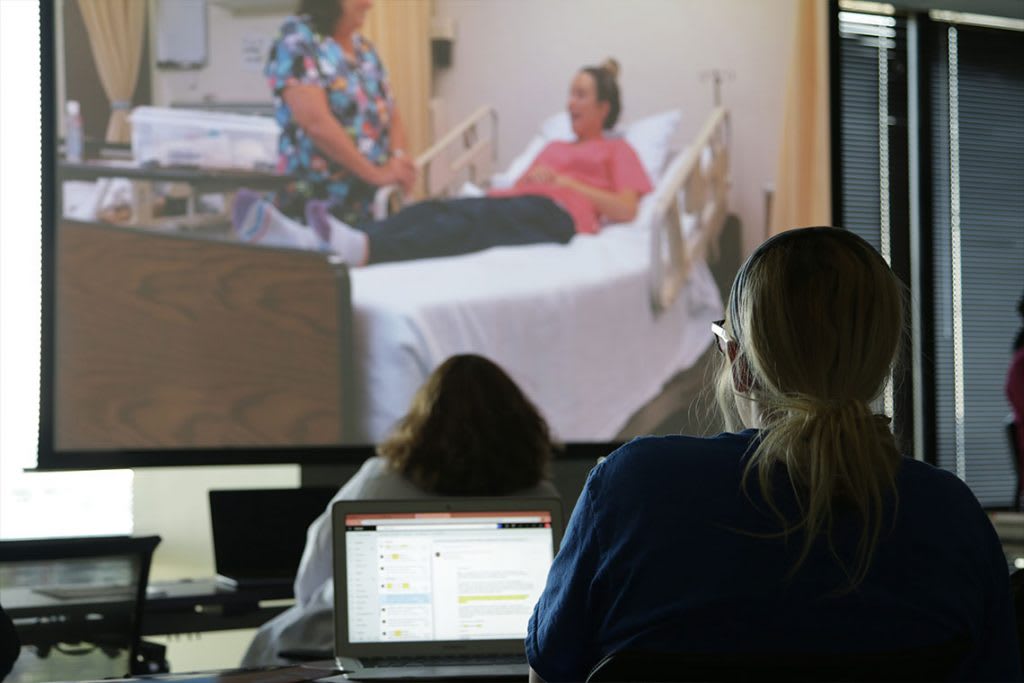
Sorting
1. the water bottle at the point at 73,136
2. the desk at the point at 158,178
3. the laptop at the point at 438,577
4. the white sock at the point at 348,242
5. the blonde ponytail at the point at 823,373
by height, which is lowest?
the laptop at the point at 438,577

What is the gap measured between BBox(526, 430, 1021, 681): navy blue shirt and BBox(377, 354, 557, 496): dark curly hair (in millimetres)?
1448

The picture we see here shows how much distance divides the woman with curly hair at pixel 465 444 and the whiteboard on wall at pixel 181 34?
1.56 meters

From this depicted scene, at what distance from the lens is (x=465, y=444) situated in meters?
2.63

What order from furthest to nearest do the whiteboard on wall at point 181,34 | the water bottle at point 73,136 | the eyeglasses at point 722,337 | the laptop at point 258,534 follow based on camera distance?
the whiteboard on wall at point 181,34, the water bottle at point 73,136, the laptop at point 258,534, the eyeglasses at point 722,337

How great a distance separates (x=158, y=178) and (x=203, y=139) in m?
0.18

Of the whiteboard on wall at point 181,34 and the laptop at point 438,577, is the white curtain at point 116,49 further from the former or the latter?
the laptop at point 438,577

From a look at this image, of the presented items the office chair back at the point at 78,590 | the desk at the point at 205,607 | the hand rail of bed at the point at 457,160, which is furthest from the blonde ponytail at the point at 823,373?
the hand rail of bed at the point at 457,160

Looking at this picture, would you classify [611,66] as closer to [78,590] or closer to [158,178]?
[158,178]

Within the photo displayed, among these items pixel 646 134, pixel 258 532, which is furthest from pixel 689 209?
→ pixel 258 532

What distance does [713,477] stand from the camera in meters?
1.12

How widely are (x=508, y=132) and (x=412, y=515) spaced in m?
2.31

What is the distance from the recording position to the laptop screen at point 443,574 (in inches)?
79.0

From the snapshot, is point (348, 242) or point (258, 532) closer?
point (258, 532)

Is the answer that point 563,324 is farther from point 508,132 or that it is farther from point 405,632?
point 405,632
